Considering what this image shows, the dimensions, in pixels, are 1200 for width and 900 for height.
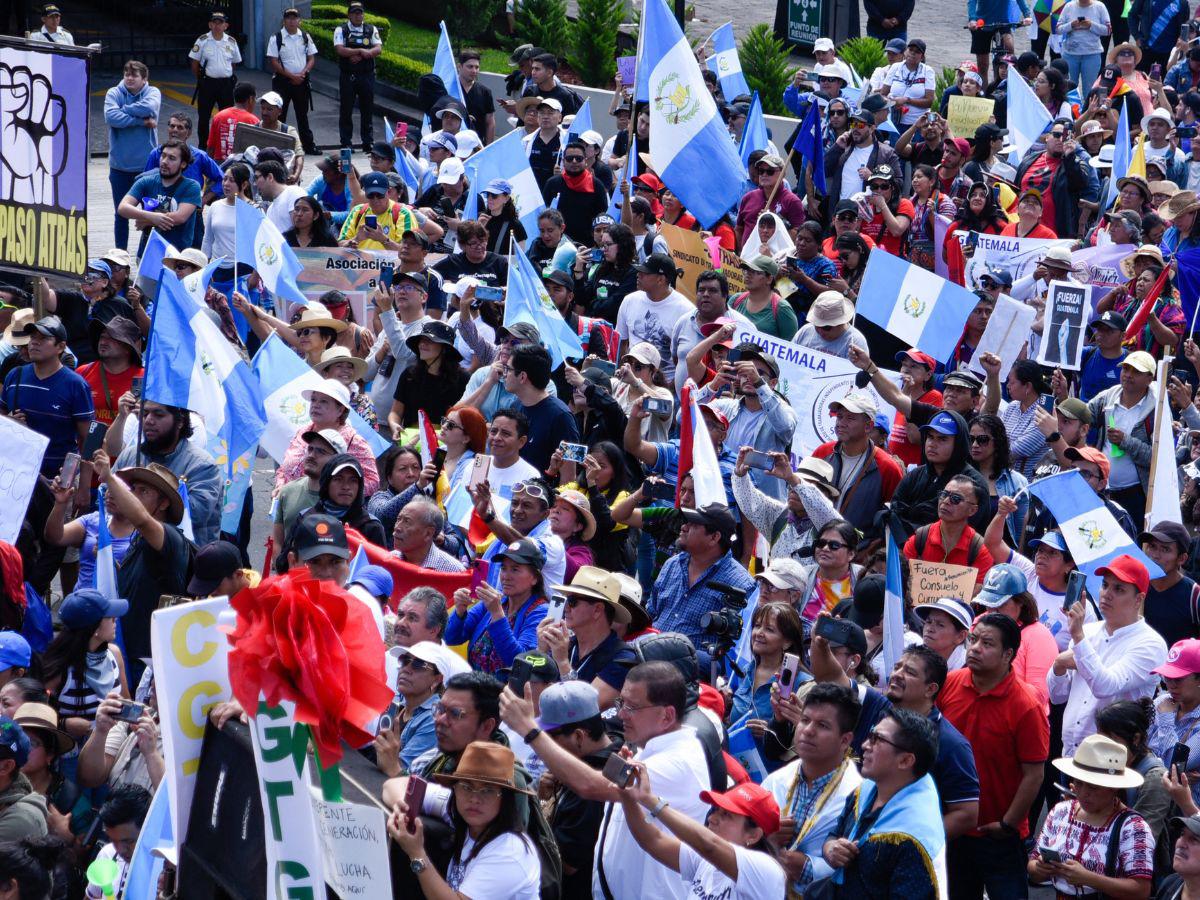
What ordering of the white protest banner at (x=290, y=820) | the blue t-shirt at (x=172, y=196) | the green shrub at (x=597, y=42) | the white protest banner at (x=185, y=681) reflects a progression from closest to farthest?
the white protest banner at (x=290, y=820)
the white protest banner at (x=185, y=681)
the blue t-shirt at (x=172, y=196)
the green shrub at (x=597, y=42)

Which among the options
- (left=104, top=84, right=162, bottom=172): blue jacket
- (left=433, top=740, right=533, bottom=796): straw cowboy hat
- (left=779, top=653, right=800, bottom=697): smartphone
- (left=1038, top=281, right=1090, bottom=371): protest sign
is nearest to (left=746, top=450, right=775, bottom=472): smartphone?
(left=779, top=653, right=800, bottom=697): smartphone

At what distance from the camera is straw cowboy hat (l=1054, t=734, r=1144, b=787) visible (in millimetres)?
6629

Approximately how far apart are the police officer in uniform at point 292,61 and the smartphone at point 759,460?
12.9m

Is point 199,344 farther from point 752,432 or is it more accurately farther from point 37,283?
point 752,432

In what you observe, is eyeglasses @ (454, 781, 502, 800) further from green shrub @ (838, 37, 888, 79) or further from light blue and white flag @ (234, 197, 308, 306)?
green shrub @ (838, 37, 888, 79)

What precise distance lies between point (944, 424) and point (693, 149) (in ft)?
14.5

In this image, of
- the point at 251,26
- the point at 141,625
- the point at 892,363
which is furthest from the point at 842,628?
the point at 251,26

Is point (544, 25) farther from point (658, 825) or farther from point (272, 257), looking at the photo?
point (658, 825)

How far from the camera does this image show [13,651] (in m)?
7.65

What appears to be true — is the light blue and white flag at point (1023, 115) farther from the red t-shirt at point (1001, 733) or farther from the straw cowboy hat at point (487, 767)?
the straw cowboy hat at point (487, 767)

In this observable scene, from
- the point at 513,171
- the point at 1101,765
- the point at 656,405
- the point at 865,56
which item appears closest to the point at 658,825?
the point at 1101,765

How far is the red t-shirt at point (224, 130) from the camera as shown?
1758cm

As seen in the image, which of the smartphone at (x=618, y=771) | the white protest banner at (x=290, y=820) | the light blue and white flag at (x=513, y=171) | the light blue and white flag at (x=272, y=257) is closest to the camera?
the white protest banner at (x=290, y=820)

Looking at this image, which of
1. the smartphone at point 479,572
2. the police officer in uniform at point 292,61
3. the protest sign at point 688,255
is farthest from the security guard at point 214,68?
the smartphone at point 479,572
